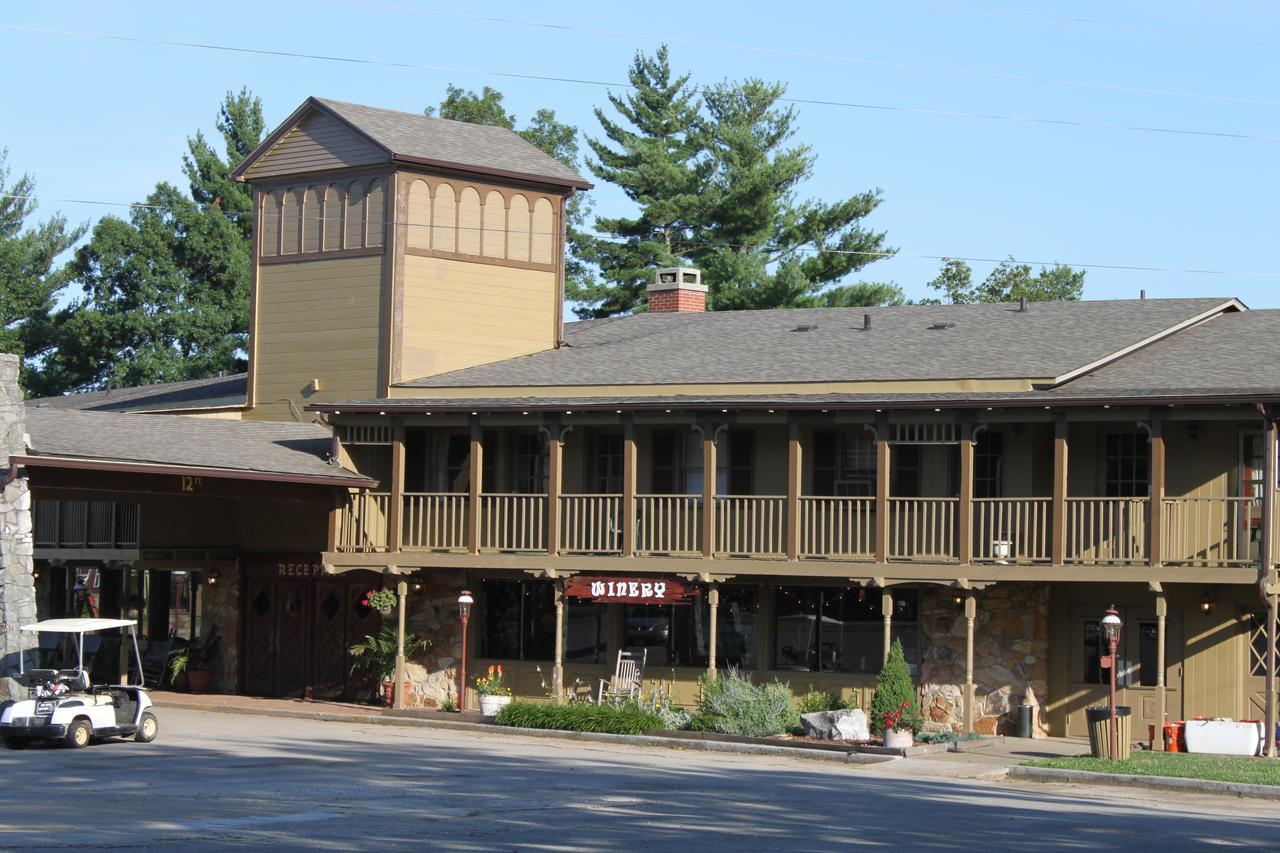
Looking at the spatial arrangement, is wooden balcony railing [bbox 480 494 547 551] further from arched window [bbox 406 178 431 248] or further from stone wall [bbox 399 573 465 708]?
arched window [bbox 406 178 431 248]

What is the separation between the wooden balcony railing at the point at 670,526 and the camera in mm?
31812

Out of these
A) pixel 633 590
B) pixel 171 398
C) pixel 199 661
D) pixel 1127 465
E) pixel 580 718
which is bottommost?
pixel 580 718

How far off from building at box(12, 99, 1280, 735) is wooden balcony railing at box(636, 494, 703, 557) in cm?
11

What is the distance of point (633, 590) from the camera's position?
31703 millimetres

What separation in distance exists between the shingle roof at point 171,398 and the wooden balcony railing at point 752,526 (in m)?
12.6

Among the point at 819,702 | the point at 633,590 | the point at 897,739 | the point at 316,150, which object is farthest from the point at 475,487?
the point at 897,739

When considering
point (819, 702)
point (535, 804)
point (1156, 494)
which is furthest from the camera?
point (819, 702)

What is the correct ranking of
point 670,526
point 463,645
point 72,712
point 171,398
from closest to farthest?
point 72,712 < point 670,526 < point 463,645 < point 171,398

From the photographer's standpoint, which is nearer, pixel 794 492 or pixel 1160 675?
pixel 1160 675

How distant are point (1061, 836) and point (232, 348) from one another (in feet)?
174

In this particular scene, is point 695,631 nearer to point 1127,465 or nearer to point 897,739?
point 897,739

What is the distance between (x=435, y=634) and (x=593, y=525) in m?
4.44

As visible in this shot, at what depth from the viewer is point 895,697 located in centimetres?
2803

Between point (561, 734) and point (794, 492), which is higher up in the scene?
point (794, 492)
